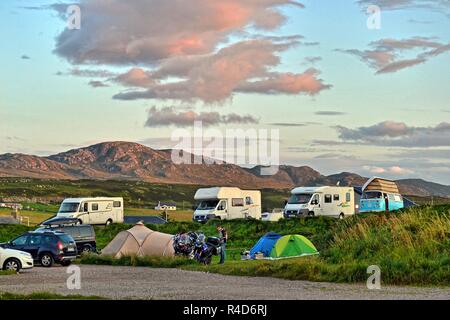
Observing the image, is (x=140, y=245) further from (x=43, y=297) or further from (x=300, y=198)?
(x=300, y=198)

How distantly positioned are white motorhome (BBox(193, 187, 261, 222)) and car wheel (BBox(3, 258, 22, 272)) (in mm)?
28914

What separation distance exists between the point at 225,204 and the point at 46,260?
25.9 m

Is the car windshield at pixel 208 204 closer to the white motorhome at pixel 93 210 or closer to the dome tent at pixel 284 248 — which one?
the white motorhome at pixel 93 210

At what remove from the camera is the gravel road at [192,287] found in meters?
21.7

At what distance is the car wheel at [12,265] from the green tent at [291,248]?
11498 mm

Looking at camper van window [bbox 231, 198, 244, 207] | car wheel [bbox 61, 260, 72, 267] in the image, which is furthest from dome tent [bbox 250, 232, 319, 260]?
camper van window [bbox 231, 198, 244, 207]

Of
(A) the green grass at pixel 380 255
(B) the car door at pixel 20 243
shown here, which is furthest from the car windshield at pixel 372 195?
(B) the car door at pixel 20 243

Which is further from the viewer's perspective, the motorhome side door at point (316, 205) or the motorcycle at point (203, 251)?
the motorhome side door at point (316, 205)

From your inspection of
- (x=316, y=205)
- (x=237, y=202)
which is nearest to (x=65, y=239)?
(x=316, y=205)

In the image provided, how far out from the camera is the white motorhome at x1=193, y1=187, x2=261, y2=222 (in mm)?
61156

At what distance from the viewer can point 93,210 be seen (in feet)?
201

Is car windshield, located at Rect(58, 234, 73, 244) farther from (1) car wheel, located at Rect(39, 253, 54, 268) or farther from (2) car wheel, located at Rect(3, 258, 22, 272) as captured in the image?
(2) car wheel, located at Rect(3, 258, 22, 272)

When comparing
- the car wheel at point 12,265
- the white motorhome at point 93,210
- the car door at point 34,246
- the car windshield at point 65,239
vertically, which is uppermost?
the white motorhome at point 93,210

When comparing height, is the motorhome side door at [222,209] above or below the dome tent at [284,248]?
above
